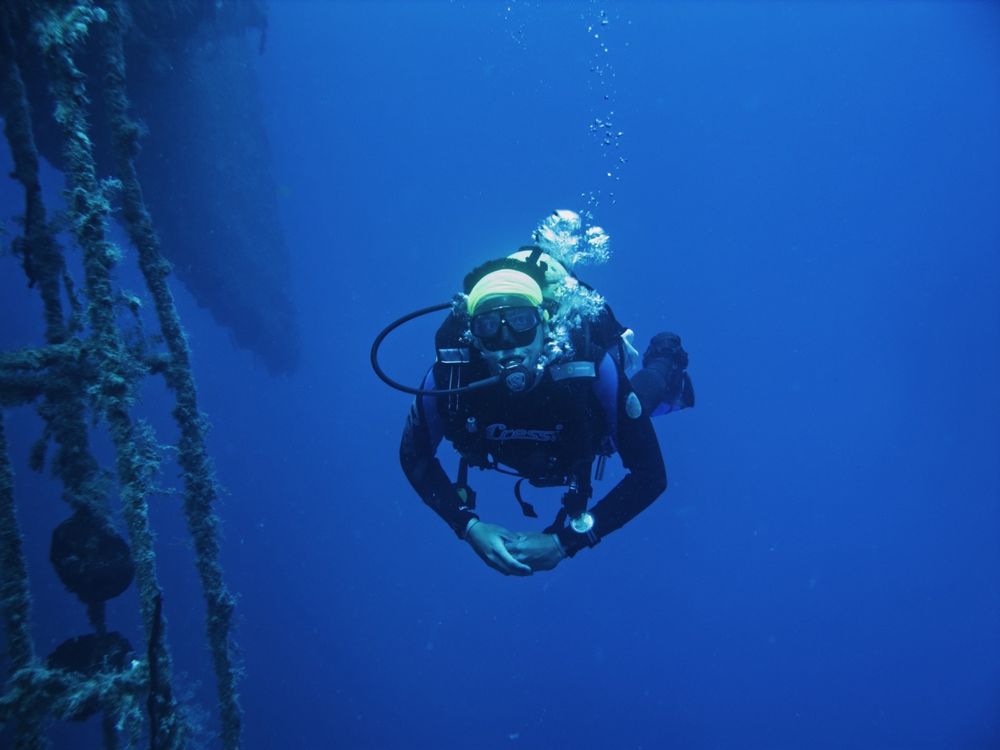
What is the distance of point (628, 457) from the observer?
12.2 feet

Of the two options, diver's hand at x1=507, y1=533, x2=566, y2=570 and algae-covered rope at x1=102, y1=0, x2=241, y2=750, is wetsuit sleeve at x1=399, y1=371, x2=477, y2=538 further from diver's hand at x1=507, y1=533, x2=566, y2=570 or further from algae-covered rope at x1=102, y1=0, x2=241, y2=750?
algae-covered rope at x1=102, y1=0, x2=241, y2=750

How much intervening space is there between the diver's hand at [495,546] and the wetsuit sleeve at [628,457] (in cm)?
43

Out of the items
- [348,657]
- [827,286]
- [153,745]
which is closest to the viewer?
[153,745]

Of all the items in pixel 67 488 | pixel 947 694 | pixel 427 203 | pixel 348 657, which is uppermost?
pixel 427 203

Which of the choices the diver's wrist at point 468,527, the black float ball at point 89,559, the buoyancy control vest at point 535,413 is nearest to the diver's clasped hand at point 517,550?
the diver's wrist at point 468,527

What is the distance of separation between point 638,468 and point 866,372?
71.1m

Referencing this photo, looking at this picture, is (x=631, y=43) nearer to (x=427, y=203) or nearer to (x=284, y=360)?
(x=427, y=203)

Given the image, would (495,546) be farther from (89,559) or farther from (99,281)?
(99,281)

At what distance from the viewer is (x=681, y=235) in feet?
256

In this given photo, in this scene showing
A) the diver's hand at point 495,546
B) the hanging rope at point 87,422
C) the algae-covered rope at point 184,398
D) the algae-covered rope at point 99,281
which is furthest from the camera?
the diver's hand at point 495,546

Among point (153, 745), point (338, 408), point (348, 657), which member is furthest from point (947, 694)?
point (338, 408)

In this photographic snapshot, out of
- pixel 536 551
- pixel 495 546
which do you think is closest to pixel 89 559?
pixel 495 546

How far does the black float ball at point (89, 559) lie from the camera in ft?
8.70

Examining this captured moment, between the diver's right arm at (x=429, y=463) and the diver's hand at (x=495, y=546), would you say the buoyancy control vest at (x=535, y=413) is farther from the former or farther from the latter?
the diver's hand at (x=495, y=546)
